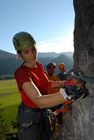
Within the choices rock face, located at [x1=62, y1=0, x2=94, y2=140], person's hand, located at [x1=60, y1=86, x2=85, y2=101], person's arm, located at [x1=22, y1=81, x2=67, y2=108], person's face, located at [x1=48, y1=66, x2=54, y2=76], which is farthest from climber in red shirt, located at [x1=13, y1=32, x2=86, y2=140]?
person's face, located at [x1=48, y1=66, x2=54, y2=76]

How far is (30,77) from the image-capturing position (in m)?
5.96

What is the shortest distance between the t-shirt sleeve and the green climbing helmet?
1.57 feet

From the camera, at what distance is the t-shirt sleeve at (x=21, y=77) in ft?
18.8

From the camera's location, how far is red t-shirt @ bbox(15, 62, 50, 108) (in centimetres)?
584

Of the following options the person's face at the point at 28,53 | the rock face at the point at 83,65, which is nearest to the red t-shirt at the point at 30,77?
the person's face at the point at 28,53

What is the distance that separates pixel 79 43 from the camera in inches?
272

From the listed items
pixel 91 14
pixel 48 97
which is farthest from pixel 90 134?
pixel 91 14

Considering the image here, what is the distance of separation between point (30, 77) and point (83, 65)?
1320 mm

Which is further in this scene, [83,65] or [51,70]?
[51,70]

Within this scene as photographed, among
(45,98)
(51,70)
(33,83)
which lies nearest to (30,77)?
(33,83)

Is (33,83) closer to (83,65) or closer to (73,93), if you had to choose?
(73,93)

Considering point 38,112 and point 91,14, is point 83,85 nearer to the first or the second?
point 38,112

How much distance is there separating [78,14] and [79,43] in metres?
0.66

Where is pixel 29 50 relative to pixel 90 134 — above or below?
above
